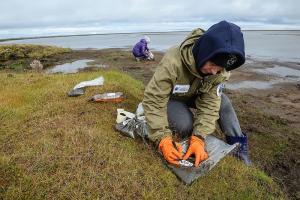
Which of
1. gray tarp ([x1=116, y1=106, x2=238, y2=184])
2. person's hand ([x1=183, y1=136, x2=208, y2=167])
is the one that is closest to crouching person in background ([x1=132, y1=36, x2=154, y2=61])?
gray tarp ([x1=116, y1=106, x2=238, y2=184])

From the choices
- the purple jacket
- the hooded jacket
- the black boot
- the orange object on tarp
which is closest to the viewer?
the hooded jacket

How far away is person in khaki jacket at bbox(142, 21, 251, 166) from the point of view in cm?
445

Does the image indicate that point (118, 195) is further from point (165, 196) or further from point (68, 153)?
point (68, 153)

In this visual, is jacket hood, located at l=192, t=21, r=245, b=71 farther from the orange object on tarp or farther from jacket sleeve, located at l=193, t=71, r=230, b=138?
the orange object on tarp

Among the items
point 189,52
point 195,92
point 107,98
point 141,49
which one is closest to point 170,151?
point 195,92

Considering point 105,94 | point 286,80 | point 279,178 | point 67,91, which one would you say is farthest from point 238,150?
point 286,80

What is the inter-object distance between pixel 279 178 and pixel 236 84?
1017 cm

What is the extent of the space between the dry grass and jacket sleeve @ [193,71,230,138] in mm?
576

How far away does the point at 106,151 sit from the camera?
16.8 feet

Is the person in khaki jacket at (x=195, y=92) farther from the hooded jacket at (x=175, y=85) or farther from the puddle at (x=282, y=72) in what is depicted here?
the puddle at (x=282, y=72)

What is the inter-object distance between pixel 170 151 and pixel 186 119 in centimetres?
91

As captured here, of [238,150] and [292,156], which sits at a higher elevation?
[238,150]

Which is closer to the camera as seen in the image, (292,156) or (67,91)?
(292,156)

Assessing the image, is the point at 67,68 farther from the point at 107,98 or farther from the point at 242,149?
the point at 242,149
